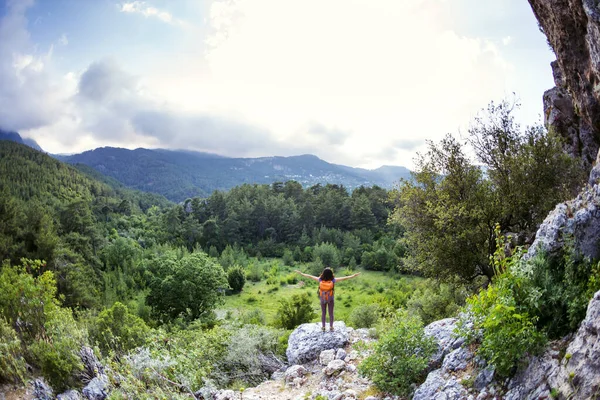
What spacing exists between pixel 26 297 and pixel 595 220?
18.7 meters

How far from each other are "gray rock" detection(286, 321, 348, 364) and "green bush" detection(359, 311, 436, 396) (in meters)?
3.73

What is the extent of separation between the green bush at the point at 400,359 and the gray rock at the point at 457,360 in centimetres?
46

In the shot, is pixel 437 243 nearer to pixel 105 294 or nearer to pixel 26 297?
pixel 26 297

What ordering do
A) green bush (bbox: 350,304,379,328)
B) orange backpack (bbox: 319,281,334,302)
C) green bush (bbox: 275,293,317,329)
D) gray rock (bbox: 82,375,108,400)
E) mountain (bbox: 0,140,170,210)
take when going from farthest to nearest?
mountain (bbox: 0,140,170,210) < green bush (bbox: 275,293,317,329) < green bush (bbox: 350,304,379,328) < orange backpack (bbox: 319,281,334,302) < gray rock (bbox: 82,375,108,400)

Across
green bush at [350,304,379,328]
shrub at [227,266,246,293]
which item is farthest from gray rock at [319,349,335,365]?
shrub at [227,266,246,293]

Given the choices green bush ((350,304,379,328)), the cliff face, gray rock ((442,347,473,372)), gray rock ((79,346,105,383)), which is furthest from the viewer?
green bush ((350,304,379,328))

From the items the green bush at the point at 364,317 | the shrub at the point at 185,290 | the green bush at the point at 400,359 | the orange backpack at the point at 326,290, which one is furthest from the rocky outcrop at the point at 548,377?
the shrub at the point at 185,290

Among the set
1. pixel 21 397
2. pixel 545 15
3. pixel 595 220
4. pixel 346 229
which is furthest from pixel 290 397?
pixel 346 229

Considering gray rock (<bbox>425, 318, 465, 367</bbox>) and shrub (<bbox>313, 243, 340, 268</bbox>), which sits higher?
gray rock (<bbox>425, 318, 465, 367</bbox>)

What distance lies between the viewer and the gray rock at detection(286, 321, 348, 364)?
448 inches

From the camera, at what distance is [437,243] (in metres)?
14.6

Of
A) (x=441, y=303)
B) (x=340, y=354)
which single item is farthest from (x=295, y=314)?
(x=340, y=354)

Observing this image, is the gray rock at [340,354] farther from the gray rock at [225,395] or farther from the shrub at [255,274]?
the shrub at [255,274]

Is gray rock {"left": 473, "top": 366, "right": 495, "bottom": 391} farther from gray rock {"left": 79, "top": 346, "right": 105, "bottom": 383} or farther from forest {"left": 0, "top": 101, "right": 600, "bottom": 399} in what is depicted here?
gray rock {"left": 79, "top": 346, "right": 105, "bottom": 383}
